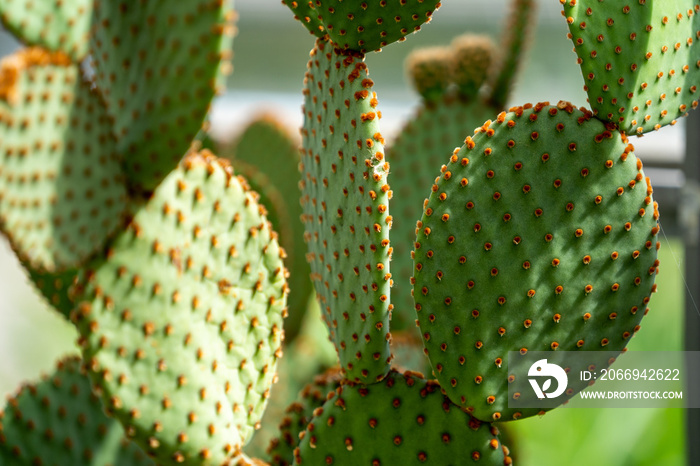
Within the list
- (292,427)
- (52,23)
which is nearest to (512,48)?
(292,427)

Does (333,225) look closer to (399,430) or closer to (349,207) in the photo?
(349,207)

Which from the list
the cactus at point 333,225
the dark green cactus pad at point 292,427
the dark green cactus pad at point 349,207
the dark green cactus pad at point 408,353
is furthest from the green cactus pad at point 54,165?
the dark green cactus pad at point 408,353

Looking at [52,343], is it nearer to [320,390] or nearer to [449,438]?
[320,390]

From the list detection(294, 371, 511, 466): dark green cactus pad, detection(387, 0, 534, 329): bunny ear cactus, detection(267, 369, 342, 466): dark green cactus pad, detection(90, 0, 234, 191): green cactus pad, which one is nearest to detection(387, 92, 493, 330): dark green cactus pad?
detection(387, 0, 534, 329): bunny ear cactus

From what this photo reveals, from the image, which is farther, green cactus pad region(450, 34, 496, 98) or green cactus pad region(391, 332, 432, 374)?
green cactus pad region(450, 34, 496, 98)

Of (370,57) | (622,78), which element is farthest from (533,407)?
(370,57)

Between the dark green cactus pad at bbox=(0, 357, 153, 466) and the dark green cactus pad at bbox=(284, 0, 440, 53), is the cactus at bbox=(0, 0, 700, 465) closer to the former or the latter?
the dark green cactus pad at bbox=(284, 0, 440, 53)

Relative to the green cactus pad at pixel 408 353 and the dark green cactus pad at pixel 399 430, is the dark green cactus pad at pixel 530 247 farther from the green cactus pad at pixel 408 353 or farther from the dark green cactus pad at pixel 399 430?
the green cactus pad at pixel 408 353
